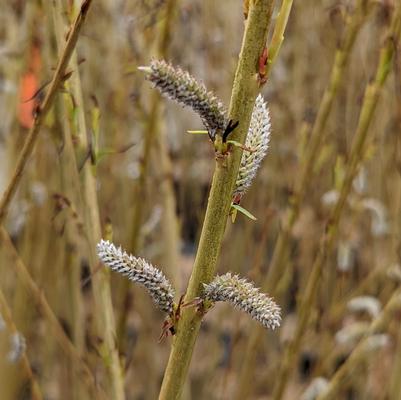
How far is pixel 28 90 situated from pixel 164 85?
1209mm

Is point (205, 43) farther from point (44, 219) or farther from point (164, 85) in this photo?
point (164, 85)

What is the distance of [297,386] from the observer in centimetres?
304

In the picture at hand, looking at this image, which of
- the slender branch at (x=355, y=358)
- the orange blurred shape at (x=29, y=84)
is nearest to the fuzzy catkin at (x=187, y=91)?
the slender branch at (x=355, y=358)

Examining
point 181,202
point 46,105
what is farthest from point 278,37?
point 181,202

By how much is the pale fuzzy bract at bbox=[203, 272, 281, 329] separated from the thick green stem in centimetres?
2

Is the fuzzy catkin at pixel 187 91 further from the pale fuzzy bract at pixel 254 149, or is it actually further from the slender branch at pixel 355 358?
the slender branch at pixel 355 358

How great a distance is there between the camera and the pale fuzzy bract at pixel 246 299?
64 centimetres

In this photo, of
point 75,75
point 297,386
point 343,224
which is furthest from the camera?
point 297,386

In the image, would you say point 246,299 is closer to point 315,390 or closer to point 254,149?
point 254,149

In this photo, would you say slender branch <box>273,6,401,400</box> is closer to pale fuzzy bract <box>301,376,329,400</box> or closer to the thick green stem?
pale fuzzy bract <box>301,376,329,400</box>

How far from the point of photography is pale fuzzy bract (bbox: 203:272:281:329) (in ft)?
2.11

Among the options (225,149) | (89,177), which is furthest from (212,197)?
(89,177)

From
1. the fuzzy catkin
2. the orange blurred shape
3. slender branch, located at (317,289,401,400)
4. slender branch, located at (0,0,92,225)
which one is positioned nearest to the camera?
the fuzzy catkin

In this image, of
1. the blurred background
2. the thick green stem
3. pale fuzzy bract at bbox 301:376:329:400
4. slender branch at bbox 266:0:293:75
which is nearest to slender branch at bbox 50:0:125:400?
the blurred background
